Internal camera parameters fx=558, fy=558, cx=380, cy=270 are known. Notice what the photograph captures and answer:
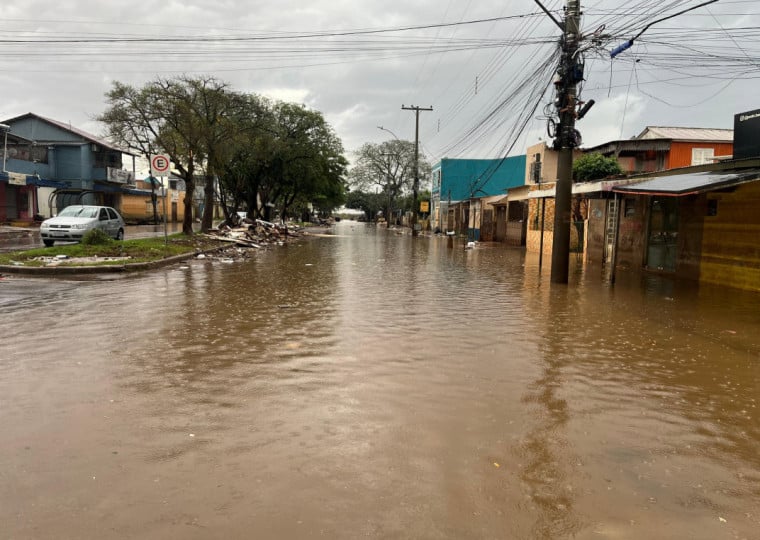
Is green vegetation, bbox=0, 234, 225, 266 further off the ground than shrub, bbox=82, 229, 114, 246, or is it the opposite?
shrub, bbox=82, 229, 114, 246

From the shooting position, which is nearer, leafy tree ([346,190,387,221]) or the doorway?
the doorway

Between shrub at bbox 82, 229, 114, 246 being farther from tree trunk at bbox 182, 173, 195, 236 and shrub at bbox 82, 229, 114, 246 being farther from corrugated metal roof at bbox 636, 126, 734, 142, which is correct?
corrugated metal roof at bbox 636, 126, 734, 142

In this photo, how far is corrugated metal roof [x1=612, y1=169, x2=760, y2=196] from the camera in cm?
1067

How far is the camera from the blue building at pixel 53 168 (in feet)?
124

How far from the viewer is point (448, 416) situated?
4656 mm

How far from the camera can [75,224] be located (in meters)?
19.5

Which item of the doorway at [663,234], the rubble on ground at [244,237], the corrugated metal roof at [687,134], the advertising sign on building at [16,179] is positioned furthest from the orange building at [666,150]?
the advertising sign on building at [16,179]

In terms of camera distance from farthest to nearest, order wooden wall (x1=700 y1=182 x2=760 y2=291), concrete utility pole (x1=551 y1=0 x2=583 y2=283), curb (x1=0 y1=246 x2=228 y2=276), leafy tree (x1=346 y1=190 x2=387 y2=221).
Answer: leafy tree (x1=346 y1=190 x2=387 y2=221), curb (x1=0 y1=246 x2=228 y2=276), concrete utility pole (x1=551 y1=0 x2=583 y2=283), wooden wall (x1=700 y1=182 x2=760 y2=291)

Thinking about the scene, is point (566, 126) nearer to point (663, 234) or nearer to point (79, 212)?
point (663, 234)

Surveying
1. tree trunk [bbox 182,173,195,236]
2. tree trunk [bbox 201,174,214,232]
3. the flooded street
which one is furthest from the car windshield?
the flooded street

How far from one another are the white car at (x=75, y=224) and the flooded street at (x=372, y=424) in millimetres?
11340

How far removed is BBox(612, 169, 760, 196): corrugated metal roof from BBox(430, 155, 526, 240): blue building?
28.6 meters

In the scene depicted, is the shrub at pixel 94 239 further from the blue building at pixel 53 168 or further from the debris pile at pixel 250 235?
the blue building at pixel 53 168

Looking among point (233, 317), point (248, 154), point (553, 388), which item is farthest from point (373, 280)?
point (248, 154)
